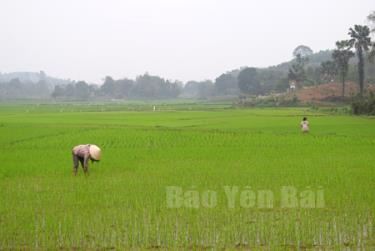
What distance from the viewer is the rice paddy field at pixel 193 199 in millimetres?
5754

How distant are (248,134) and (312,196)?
34.7 ft

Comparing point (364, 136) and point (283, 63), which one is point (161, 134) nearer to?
point (364, 136)

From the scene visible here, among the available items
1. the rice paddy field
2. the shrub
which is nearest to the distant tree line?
the shrub

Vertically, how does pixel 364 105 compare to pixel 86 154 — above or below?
below

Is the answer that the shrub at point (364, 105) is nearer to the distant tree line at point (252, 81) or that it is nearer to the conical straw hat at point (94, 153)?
the distant tree line at point (252, 81)

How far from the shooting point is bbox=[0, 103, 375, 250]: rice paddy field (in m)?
5.75

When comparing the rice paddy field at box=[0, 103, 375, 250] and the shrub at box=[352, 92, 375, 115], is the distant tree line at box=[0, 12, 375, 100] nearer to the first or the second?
the shrub at box=[352, 92, 375, 115]

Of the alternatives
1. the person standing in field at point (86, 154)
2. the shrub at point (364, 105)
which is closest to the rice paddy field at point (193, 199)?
the person standing in field at point (86, 154)

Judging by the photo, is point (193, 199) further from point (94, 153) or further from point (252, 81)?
point (252, 81)

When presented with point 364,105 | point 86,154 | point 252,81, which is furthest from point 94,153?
point 252,81

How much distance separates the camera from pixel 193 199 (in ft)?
25.4

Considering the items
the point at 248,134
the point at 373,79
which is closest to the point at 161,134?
the point at 248,134

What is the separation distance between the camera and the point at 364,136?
55.9ft

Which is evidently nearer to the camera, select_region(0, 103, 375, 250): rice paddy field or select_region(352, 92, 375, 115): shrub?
select_region(0, 103, 375, 250): rice paddy field
